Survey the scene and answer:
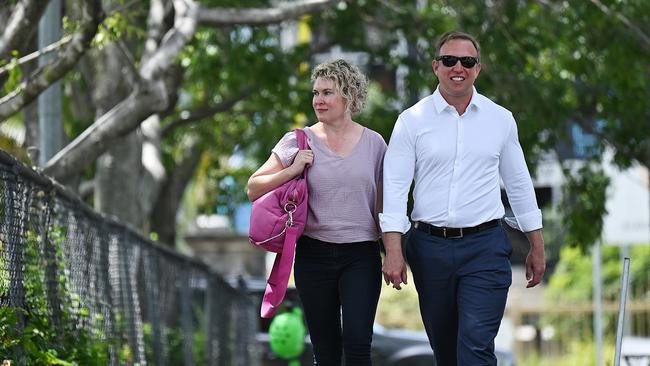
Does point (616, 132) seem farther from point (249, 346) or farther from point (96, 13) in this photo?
point (96, 13)

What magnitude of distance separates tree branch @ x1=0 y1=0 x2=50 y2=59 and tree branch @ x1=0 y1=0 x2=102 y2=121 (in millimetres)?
260

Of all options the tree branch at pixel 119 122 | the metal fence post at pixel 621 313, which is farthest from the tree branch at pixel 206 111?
→ the metal fence post at pixel 621 313

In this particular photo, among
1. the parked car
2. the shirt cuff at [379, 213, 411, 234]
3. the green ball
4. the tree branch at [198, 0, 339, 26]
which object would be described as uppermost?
the tree branch at [198, 0, 339, 26]

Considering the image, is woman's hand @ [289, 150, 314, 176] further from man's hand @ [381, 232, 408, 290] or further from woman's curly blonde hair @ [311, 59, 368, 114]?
man's hand @ [381, 232, 408, 290]

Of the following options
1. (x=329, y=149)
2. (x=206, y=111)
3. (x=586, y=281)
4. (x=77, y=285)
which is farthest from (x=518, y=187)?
(x=586, y=281)

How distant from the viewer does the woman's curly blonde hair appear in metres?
7.36

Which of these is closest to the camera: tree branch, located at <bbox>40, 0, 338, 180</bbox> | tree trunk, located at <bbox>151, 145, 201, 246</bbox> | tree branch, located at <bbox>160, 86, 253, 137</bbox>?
tree branch, located at <bbox>40, 0, 338, 180</bbox>

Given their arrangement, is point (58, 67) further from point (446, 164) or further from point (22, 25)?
point (446, 164)

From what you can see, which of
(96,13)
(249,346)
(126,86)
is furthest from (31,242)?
(249,346)

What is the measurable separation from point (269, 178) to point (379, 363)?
11.2 meters

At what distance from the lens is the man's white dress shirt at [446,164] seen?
283 inches

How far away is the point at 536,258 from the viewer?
292 inches

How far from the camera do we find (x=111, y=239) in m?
11.3

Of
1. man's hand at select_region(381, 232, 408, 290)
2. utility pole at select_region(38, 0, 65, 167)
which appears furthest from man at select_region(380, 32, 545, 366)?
utility pole at select_region(38, 0, 65, 167)
